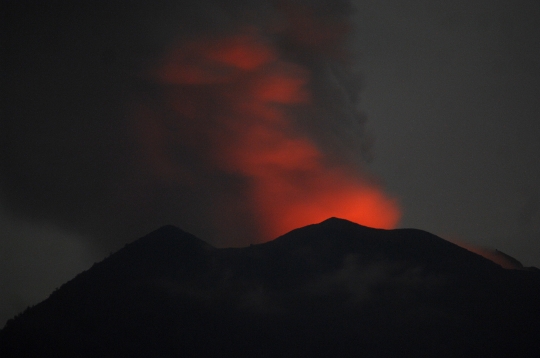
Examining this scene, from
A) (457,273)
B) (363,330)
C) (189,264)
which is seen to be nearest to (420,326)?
(363,330)

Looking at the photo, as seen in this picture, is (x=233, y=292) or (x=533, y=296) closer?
(x=533, y=296)

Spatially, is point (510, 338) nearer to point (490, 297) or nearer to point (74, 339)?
point (490, 297)

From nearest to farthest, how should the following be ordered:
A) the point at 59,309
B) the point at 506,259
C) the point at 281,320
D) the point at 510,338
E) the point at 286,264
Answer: the point at 510,338, the point at 281,320, the point at 59,309, the point at 286,264, the point at 506,259

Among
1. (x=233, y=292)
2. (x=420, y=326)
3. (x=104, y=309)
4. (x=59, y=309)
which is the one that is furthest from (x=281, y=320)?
(x=59, y=309)

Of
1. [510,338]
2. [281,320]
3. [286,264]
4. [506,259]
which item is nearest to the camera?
[510,338]

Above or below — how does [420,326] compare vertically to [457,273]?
below

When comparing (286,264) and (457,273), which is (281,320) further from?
(457,273)

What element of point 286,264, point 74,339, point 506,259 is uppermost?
point 506,259
